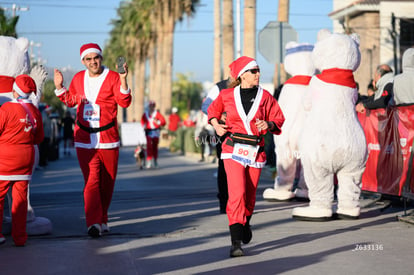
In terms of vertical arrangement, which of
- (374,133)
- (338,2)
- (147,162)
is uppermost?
(338,2)

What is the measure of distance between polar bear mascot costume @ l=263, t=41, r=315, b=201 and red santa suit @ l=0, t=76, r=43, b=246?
4.68m

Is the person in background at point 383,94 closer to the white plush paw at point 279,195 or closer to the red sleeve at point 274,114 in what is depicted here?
the white plush paw at point 279,195

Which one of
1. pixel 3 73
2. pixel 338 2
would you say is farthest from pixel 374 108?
pixel 338 2

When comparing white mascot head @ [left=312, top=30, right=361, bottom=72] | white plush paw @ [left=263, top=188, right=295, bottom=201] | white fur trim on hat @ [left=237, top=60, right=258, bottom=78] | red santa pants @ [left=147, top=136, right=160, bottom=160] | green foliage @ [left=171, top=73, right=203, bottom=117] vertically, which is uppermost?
white mascot head @ [left=312, top=30, right=361, bottom=72]

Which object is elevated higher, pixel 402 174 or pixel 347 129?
pixel 347 129

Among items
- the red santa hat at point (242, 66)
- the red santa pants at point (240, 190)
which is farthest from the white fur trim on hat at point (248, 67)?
the red santa pants at point (240, 190)

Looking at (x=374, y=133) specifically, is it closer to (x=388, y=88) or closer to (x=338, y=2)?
(x=388, y=88)

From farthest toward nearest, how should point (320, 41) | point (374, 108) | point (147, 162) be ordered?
point (147, 162) < point (374, 108) < point (320, 41)

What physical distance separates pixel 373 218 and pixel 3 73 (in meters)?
4.80

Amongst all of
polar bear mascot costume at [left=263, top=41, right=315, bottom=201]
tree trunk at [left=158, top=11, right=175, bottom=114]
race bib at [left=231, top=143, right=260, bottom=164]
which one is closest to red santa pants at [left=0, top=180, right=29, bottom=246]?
race bib at [left=231, top=143, right=260, bottom=164]

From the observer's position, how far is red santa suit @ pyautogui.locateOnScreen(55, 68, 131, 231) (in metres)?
9.27

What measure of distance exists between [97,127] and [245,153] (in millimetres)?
2125

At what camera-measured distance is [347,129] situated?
10.0 metres

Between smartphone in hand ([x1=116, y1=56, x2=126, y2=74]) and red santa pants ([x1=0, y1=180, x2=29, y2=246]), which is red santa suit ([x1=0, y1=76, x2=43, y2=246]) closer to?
red santa pants ([x1=0, y1=180, x2=29, y2=246])
